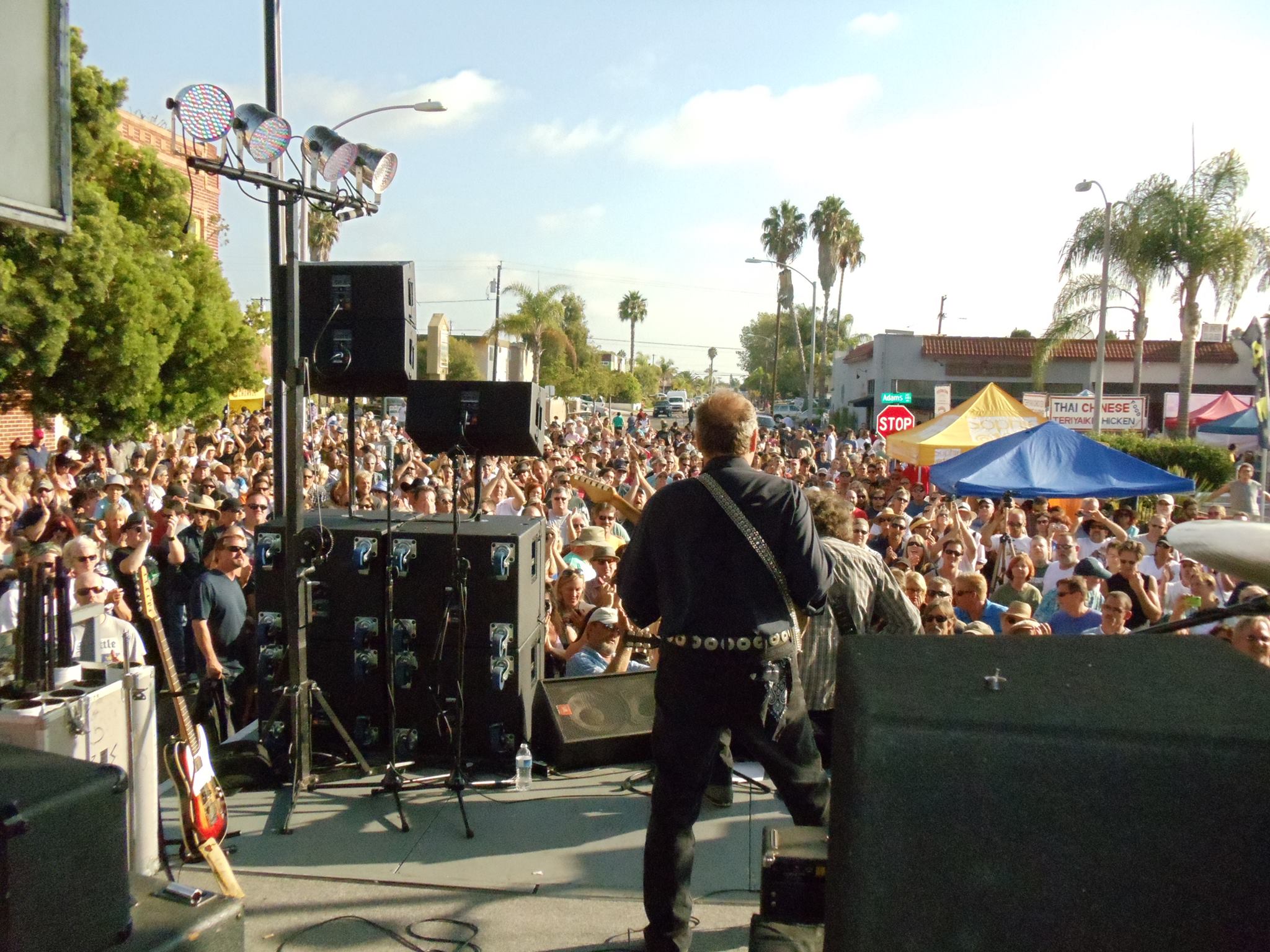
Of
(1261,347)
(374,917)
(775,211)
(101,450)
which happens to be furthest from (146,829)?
(775,211)

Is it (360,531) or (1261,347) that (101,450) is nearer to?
(360,531)

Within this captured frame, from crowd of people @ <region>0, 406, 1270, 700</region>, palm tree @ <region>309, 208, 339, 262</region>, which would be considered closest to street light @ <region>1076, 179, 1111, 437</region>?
crowd of people @ <region>0, 406, 1270, 700</region>

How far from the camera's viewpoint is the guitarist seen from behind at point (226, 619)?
21.2 ft

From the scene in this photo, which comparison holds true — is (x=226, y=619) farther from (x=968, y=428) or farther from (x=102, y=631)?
(x=968, y=428)

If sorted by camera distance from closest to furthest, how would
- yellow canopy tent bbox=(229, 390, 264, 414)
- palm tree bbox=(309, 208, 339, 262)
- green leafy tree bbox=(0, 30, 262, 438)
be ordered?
green leafy tree bbox=(0, 30, 262, 438) < yellow canopy tent bbox=(229, 390, 264, 414) < palm tree bbox=(309, 208, 339, 262)

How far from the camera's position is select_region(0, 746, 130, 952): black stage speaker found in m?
1.75

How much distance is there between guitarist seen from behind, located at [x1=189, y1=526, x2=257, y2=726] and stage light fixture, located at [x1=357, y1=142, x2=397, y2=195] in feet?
8.30

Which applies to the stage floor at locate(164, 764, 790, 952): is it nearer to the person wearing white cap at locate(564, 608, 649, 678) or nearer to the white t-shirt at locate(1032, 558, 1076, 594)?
the person wearing white cap at locate(564, 608, 649, 678)

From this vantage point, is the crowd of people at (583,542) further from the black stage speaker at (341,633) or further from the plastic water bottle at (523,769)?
the plastic water bottle at (523,769)

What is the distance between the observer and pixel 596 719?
5.64 meters

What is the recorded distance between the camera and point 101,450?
16297mm

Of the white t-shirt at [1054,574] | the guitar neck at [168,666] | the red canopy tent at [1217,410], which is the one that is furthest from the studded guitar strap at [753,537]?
the red canopy tent at [1217,410]

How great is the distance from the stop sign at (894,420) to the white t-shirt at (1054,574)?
1107cm

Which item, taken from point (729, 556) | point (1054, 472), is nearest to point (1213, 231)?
point (1054, 472)
